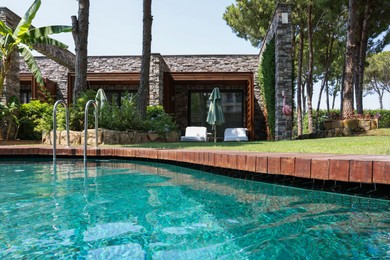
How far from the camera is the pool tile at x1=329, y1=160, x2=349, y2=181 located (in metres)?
2.62

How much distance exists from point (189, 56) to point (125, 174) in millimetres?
14330

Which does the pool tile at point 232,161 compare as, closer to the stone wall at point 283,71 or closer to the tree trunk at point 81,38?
the tree trunk at point 81,38

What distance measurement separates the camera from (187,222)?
Answer: 2.28m

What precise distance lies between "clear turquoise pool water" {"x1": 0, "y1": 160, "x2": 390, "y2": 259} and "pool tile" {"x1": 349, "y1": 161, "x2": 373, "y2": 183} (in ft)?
0.77

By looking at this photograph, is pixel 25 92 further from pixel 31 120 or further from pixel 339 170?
pixel 339 170

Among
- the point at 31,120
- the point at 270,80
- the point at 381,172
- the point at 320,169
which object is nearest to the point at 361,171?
the point at 381,172

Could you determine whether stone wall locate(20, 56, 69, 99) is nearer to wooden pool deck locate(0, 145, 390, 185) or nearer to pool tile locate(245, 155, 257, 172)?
wooden pool deck locate(0, 145, 390, 185)

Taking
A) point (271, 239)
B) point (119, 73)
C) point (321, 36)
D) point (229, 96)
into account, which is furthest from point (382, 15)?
point (271, 239)

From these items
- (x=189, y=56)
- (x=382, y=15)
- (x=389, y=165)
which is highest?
(x=382, y=15)

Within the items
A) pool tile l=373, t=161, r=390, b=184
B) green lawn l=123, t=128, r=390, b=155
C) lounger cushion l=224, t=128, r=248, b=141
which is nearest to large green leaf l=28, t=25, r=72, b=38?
green lawn l=123, t=128, r=390, b=155

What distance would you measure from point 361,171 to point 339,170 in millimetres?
181

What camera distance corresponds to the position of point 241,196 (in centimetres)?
312

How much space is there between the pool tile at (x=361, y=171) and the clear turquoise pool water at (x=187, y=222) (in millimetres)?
235

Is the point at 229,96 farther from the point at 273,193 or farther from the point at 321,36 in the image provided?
the point at 273,193
